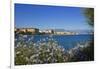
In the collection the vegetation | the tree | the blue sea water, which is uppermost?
the tree

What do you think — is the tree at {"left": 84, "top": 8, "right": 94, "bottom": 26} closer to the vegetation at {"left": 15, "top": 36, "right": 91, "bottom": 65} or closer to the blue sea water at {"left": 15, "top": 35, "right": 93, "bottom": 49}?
the blue sea water at {"left": 15, "top": 35, "right": 93, "bottom": 49}

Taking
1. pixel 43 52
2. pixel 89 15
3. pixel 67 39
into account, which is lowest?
pixel 43 52

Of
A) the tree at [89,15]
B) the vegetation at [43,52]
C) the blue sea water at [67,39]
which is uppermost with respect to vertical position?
the tree at [89,15]

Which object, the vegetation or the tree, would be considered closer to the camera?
the vegetation

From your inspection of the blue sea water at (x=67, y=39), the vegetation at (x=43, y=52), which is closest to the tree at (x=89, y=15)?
the blue sea water at (x=67, y=39)

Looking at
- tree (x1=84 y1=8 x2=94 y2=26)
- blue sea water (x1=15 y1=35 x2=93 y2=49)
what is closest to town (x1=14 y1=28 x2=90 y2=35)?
blue sea water (x1=15 y1=35 x2=93 y2=49)

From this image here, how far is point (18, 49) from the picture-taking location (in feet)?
7.89

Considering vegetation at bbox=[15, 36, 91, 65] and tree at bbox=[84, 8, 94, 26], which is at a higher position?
tree at bbox=[84, 8, 94, 26]

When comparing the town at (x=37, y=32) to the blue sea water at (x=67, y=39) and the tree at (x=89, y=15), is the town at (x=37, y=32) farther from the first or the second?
the tree at (x=89, y=15)

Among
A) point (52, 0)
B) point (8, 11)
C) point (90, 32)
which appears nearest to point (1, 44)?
point (8, 11)

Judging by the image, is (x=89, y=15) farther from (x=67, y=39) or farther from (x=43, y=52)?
(x=43, y=52)

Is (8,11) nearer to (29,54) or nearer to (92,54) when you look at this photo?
(29,54)

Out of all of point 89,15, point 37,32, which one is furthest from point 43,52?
point 89,15
